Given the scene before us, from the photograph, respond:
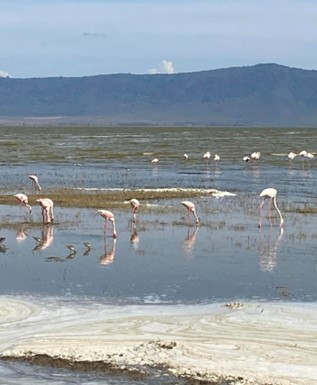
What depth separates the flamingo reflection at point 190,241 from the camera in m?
22.1

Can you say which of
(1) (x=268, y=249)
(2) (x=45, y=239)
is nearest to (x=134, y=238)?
(2) (x=45, y=239)

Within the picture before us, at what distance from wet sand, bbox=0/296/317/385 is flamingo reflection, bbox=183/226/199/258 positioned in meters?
5.74

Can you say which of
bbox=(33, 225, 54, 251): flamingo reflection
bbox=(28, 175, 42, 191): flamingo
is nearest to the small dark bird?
bbox=(33, 225, 54, 251): flamingo reflection

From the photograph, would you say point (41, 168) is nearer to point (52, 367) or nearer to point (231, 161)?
point (231, 161)

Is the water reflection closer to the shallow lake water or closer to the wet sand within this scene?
the shallow lake water

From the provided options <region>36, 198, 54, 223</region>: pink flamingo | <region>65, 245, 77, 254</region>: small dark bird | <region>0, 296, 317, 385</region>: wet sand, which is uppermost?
<region>36, 198, 54, 223</region>: pink flamingo

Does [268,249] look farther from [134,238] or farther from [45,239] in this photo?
[45,239]

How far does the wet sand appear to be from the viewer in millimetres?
12422

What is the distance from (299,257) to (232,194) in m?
15.6

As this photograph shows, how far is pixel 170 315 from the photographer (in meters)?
15.6

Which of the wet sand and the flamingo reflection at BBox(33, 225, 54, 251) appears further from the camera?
the flamingo reflection at BBox(33, 225, 54, 251)

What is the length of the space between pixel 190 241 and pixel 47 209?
5212mm

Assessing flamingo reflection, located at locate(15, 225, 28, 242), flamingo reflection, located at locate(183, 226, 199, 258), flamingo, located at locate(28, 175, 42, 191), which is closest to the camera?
flamingo reflection, located at locate(183, 226, 199, 258)

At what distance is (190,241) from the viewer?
23.9m
